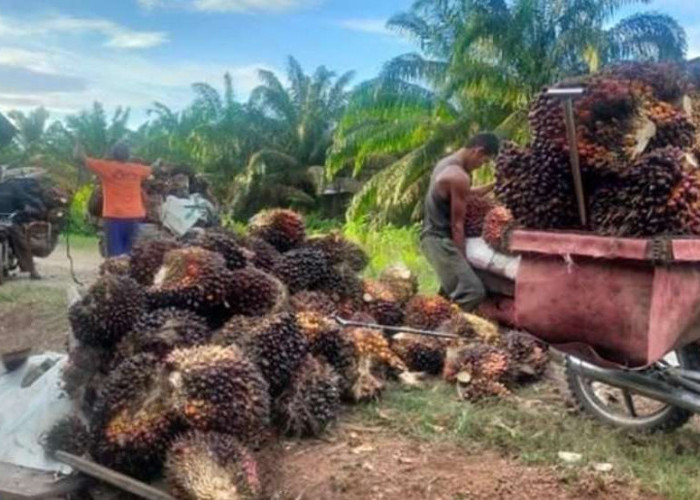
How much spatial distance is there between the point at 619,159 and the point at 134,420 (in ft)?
6.47

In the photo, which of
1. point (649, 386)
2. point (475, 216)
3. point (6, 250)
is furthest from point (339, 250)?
point (6, 250)

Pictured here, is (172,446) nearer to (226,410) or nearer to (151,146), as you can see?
(226,410)

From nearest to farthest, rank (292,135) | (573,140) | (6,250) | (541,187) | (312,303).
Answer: (573,140)
(541,187)
(312,303)
(6,250)
(292,135)

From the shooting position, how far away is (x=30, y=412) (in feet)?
12.3

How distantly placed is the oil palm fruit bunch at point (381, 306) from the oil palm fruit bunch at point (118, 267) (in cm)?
129

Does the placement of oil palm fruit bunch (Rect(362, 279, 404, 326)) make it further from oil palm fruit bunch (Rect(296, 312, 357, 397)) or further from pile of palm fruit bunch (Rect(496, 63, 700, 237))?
pile of palm fruit bunch (Rect(496, 63, 700, 237))

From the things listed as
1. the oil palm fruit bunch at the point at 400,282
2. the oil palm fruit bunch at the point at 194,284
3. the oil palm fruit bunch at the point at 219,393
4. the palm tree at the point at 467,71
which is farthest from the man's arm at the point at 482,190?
the palm tree at the point at 467,71

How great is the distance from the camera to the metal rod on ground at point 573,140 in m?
2.68

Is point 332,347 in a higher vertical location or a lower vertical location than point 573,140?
lower

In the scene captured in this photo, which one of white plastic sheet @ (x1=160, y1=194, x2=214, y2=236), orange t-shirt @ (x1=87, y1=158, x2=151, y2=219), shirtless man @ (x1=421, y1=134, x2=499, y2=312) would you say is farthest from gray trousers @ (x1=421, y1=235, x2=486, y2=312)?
white plastic sheet @ (x1=160, y1=194, x2=214, y2=236)

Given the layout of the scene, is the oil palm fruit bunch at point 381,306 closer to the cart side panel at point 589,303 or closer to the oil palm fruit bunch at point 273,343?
the oil palm fruit bunch at point 273,343

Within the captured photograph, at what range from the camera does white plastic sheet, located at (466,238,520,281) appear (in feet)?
18.2

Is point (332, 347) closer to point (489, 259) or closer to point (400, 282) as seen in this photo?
point (400, 282)

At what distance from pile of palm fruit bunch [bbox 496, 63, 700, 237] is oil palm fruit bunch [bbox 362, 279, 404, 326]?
1.77 metres
